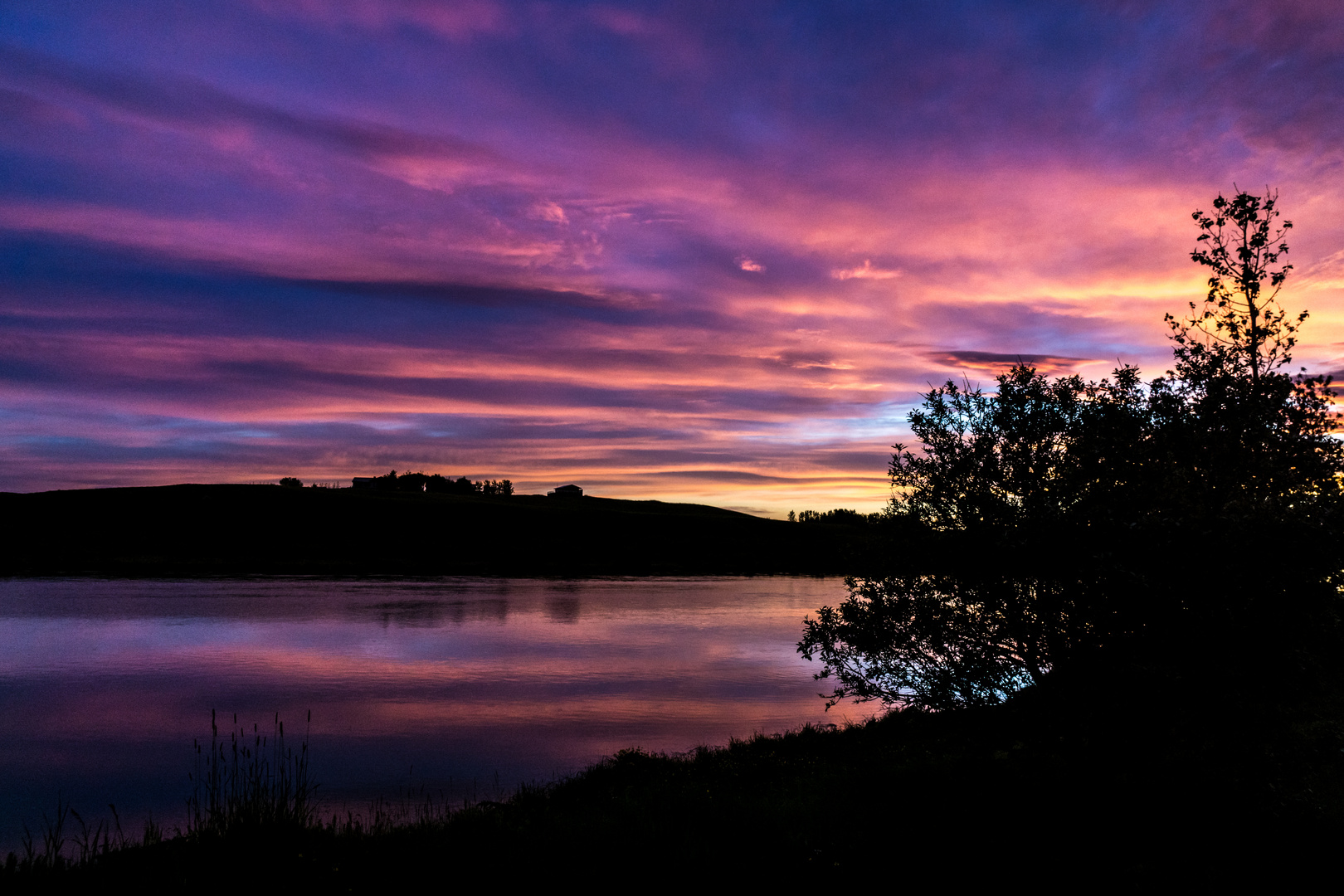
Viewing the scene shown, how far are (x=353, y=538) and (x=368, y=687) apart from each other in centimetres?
8606

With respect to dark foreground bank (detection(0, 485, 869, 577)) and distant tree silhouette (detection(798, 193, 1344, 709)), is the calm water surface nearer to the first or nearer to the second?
distant tree silhouette (detection(798, 193, 1344, 709))

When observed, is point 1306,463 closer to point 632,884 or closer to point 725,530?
point 632,884

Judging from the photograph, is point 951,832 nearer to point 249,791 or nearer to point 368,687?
point 249,791

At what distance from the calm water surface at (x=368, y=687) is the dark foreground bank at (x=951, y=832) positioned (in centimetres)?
516

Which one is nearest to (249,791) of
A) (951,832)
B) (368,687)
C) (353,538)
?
(951,832)

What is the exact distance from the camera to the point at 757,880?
9953mm

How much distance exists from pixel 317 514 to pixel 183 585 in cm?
5724

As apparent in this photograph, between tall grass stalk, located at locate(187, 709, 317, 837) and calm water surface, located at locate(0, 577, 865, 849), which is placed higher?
tall grass stalk, located at locate(187, 709, 317, 837)

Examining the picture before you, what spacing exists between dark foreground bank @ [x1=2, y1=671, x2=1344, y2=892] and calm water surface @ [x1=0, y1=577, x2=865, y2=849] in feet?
16.9

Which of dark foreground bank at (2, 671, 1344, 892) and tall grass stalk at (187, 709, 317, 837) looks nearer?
dark foreground bank at (2, 671, 1344, 892)

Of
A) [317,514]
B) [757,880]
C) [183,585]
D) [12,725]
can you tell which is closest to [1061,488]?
[757,880]

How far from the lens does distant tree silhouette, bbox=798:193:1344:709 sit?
32.9ft

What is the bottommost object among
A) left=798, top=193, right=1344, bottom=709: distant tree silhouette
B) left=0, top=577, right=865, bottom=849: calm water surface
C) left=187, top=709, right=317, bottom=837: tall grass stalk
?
left=0, top=577, right=865, bottom=849: calm water surface

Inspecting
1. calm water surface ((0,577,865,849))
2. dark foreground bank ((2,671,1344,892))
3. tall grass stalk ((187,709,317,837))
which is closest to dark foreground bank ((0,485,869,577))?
calm water surface ((0,577,865,849))
